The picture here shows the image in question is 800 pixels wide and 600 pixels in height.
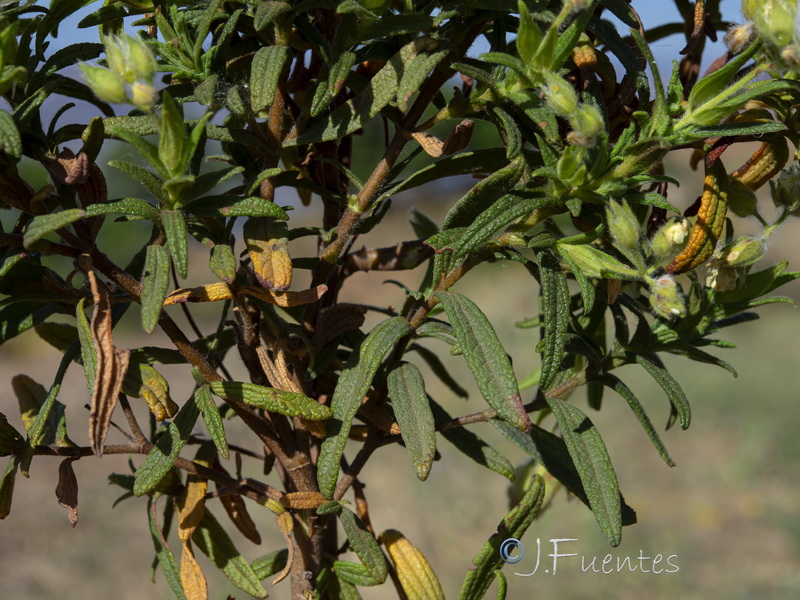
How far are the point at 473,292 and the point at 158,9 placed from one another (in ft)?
Answer: 35.1

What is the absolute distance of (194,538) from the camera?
1213 millimetres

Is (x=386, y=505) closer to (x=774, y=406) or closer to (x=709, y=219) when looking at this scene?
(x=774, y=406)

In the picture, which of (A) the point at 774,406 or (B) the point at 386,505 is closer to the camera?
(B) the point at 386,505

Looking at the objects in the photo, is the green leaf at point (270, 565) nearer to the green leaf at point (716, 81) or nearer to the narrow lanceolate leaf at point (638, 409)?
the narrow lanceolate leaf at point (638, 409)

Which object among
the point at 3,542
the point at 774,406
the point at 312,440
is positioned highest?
the point at 312,440

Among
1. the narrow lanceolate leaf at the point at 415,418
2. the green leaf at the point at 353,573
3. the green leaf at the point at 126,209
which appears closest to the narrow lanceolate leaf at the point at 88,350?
the green leaf at the point at 126,209

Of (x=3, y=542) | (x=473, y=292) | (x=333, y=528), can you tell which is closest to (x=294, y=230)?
(x=333, y=528)

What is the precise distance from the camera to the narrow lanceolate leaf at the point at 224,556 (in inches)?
46.4

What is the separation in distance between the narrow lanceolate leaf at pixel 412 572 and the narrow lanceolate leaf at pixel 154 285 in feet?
1.90

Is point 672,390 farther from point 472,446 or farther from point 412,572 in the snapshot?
point 412,572

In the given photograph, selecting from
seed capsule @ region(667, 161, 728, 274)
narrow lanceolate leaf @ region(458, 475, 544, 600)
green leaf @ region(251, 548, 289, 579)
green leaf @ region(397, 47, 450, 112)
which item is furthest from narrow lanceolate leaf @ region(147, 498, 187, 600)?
seed capsule @ region(667, 161, 728, 274)

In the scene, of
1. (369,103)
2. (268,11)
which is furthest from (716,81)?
(268,11)

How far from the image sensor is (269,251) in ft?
3.11

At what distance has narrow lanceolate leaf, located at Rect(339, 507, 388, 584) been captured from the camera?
1073 millimetres
